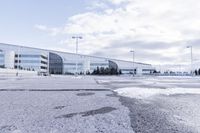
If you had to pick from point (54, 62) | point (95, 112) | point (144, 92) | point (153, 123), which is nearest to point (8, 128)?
point (95, 112)

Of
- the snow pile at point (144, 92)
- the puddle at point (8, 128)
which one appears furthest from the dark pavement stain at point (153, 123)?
the snow pile at point (144, 92)

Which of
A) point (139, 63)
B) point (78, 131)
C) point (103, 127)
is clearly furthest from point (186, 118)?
point (139, 63)

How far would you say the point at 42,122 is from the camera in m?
6.47

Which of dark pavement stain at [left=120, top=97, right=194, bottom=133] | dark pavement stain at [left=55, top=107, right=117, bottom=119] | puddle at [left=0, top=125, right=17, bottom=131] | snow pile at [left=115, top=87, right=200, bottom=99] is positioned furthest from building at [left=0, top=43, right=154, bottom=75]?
puddle at [left=0, top=125, right=17, bottom=131]

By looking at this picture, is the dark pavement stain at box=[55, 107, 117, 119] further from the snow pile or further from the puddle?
the snow pile

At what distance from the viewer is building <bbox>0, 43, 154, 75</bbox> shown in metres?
104

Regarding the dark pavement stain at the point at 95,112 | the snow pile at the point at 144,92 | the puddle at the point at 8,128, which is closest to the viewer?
the puddle at the point at 8,128

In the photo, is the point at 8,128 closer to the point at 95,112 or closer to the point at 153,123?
the point at 95,112

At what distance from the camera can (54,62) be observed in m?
123

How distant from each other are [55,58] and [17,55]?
19892 millimetres

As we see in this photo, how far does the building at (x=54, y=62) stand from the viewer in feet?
342

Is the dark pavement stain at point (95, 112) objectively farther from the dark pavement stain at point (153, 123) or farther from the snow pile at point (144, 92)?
the snow pile at point (144, 92)

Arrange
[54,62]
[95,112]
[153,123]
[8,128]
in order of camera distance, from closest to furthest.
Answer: [8,128]
[153,123]
[95,112]
[54,62]

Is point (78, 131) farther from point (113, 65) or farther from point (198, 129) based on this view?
point (113, 65)
